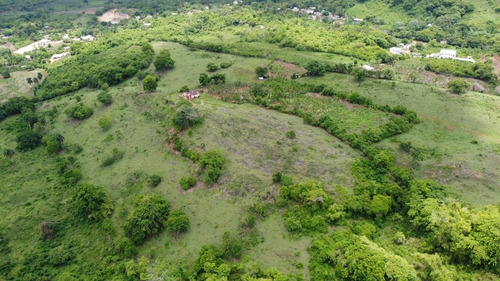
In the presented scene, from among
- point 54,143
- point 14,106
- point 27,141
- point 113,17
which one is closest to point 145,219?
point 54,143

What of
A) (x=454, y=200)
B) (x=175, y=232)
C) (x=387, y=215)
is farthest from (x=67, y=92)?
(x=454, y=200)

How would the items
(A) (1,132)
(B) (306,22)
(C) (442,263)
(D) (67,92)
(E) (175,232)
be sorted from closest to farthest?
(C) (442,263), (E) (175,232), (A) (1,132), (D) (67,92), (B) (306,22)

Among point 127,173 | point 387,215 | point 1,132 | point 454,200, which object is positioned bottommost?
point 1,132

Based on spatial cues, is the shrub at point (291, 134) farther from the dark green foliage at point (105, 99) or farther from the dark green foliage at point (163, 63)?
the dark green foliage at point (163, 63)

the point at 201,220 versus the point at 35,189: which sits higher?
the point at 201,220

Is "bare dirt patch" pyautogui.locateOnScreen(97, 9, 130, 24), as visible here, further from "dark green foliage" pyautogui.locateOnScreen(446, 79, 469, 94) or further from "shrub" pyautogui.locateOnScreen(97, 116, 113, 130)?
"dark green foliage" pyautogui.locateOnScreen(446, 79, 469, 94)

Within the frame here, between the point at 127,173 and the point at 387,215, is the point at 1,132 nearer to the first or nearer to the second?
the point at 127,173

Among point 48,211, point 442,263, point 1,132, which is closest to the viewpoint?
point 442,263
